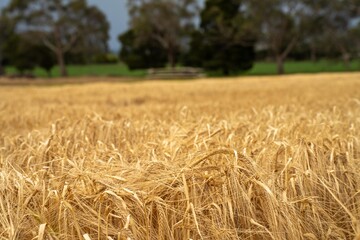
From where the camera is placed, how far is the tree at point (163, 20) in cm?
4809

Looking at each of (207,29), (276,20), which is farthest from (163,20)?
(276,20)

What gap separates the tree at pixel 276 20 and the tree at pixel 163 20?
8.67 metres

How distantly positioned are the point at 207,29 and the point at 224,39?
299 cm

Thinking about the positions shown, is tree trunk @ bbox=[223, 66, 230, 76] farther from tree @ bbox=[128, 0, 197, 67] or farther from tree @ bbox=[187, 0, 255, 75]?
tree @ bbox=[128, 0, 197, 67]

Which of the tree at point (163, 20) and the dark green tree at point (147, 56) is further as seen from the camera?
the dark green tree at point (147, 56)

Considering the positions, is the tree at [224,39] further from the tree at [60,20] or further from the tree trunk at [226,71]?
the tree at [60,20]

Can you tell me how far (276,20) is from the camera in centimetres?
4294

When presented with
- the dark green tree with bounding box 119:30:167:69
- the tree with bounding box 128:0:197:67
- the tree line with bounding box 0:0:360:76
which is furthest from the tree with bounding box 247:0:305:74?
the dark green tree with bounding box 119:30:167:69

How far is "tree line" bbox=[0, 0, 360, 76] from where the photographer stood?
43094 mm

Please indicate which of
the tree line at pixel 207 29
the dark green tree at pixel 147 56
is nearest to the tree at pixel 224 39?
the tree line at pixel 207 29

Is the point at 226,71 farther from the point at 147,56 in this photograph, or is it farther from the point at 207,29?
the point at 147,56

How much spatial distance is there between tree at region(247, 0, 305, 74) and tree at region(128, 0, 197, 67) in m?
8.67

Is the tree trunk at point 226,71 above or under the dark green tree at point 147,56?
under

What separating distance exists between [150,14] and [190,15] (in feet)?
15.8
